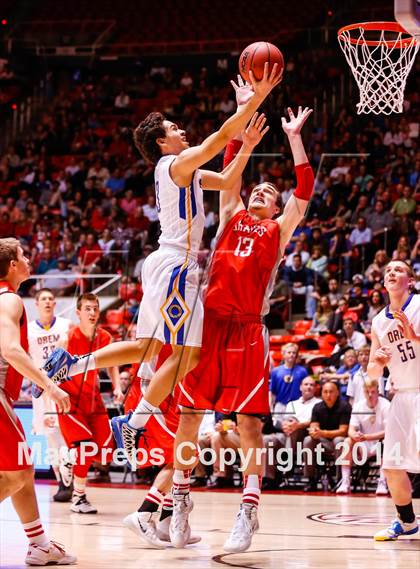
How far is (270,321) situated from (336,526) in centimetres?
240

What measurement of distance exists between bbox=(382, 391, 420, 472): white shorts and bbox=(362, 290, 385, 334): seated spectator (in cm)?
266

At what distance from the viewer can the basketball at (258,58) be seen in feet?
17.8

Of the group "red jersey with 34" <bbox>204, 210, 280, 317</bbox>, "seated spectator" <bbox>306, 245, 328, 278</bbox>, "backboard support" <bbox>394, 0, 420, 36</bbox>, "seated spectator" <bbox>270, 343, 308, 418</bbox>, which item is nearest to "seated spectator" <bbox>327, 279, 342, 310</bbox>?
"seated spectator" <bbox>306, 245, 328, 278</bbox>

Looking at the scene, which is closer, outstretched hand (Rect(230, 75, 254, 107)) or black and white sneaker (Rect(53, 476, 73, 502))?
outstretched hand (Rect(230, 75, 254, 107))

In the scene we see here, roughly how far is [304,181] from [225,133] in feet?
2.18

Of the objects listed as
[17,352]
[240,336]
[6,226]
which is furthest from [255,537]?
[6,226]

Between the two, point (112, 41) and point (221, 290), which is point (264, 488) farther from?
point (112, 41)

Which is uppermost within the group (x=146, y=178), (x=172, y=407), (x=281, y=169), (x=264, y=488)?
(x=146, y=178)

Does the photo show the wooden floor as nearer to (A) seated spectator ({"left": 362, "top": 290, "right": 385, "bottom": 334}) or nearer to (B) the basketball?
(A) seated spectator ({"left": 362, "top": 290, "right": 385, "bottom": 334})

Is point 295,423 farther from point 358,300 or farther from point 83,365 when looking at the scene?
point 83,365

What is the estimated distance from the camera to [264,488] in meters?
11.1

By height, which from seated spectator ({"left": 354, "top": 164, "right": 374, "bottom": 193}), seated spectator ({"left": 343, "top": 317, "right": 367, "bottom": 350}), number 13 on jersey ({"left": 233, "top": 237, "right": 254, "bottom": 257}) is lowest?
seated spectator ({"left": 343, "top": 317, "right": 367, "bottom": 350})

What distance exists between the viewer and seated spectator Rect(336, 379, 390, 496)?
10.2 meters

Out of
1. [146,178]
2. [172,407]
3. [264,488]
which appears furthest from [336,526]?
[146,178]
